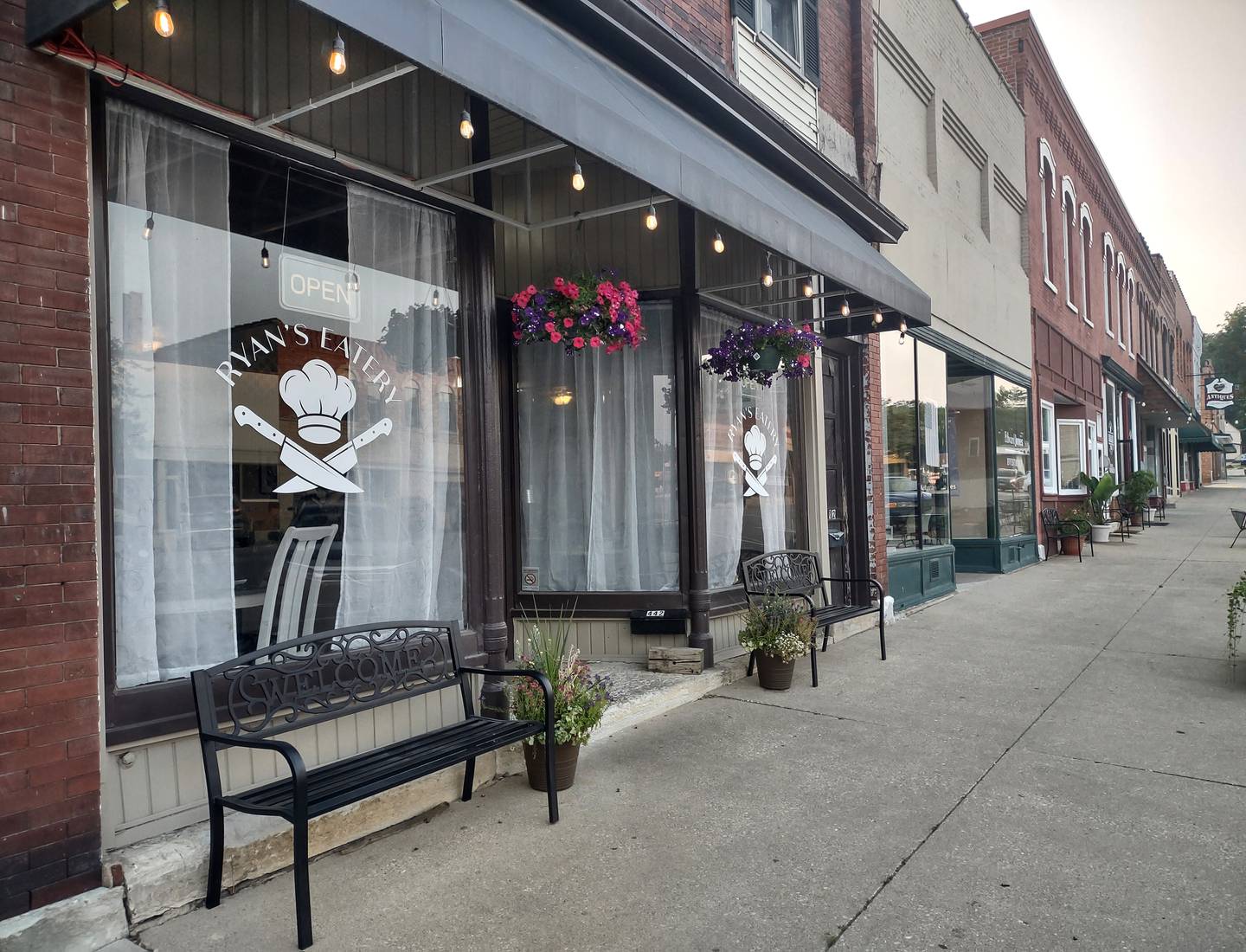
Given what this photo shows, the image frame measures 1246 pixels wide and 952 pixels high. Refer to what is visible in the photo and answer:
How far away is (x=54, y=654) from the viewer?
2.91 meters

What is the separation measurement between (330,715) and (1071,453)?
19.7 meters

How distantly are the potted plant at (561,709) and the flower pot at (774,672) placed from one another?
86.1 inches

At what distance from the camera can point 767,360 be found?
6.69m

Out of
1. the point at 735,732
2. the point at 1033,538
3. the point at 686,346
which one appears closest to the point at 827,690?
the point at 735,732

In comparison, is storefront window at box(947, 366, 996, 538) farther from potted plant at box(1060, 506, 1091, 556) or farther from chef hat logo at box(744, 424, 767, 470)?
chef hat logo at box(744, 424, 767, 470)

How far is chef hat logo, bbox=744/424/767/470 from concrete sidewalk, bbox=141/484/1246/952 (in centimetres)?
216

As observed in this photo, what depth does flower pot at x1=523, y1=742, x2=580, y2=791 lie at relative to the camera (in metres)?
4.37

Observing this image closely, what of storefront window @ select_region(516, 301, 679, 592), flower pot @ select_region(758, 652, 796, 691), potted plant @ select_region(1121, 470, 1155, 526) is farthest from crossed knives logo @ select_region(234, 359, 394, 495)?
potted plant @ select_region(1121, 470, 1155, 526)

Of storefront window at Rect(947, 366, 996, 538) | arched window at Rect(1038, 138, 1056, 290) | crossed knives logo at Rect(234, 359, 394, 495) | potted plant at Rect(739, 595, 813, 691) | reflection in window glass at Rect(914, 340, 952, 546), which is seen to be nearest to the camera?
crossed knives logo at Rect(234, 359, 394, 495)

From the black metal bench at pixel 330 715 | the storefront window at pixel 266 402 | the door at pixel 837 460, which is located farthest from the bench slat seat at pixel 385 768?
the door at pixel 837 460

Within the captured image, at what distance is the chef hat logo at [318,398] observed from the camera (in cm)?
400

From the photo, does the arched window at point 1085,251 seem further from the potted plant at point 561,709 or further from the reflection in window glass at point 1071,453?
A: the potted plant at point 561,709

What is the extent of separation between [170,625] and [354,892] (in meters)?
1.36

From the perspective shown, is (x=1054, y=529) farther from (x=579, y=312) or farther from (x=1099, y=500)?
(x=579, y=312)
